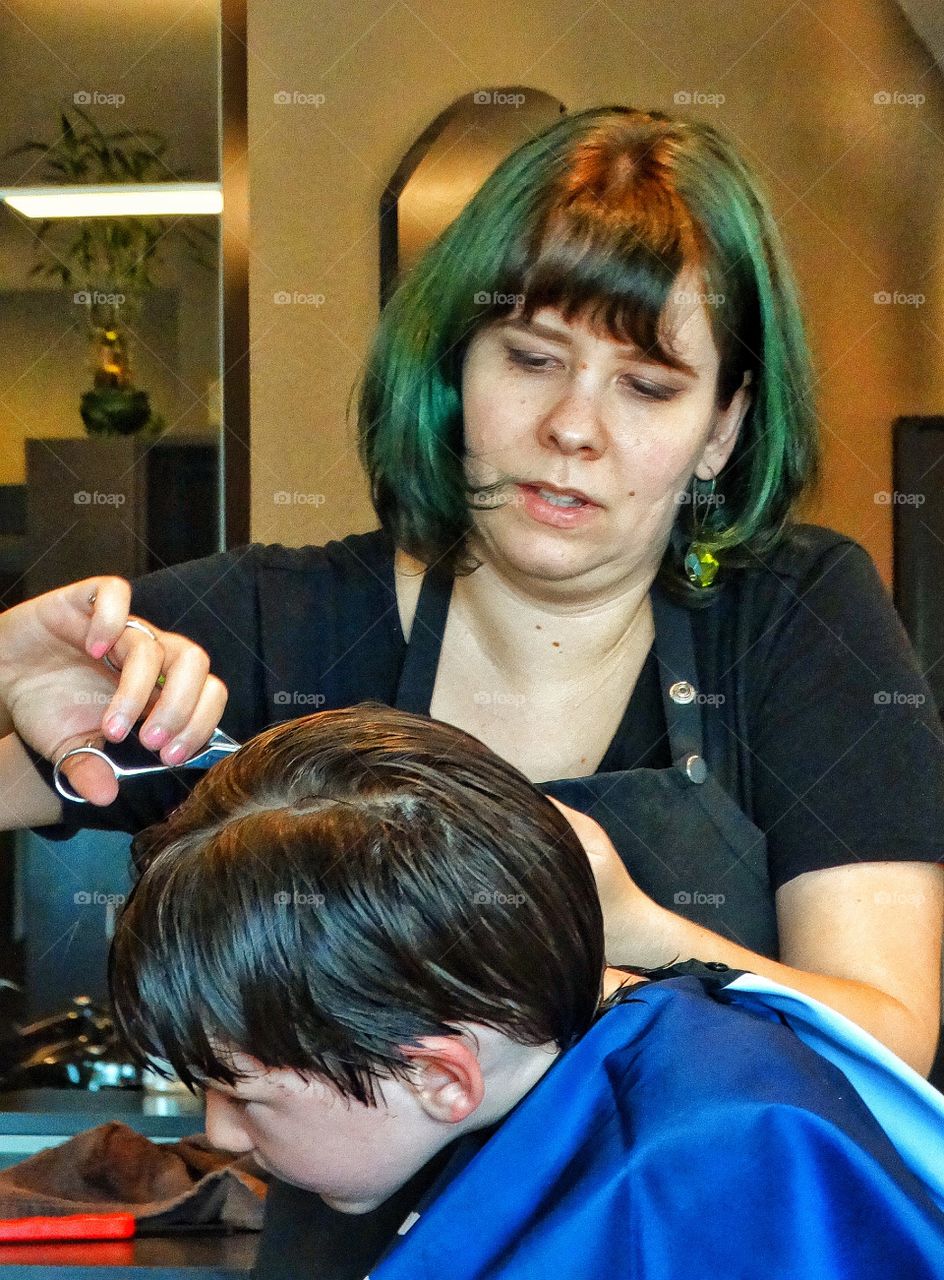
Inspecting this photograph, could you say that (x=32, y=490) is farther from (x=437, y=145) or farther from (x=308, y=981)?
(x=308, y=981)

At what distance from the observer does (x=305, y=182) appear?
3.21 metres

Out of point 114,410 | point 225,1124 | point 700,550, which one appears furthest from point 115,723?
point 114,410

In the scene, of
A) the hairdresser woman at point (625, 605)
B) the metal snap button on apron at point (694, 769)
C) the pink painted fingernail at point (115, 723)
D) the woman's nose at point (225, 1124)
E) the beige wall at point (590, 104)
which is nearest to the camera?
the woman's nose at point (225, 1124)

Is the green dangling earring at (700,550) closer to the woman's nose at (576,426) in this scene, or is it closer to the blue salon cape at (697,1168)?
the woman's nose at (576,426)

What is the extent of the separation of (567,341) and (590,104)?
228cm

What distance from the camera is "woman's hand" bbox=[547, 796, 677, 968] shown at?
3.86ft

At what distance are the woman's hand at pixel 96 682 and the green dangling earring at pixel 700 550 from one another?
1.81ft

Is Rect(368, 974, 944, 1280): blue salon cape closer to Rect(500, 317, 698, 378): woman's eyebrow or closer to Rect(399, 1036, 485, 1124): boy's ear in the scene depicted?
Rect(399, 1036, 485, 1124): boy's ear

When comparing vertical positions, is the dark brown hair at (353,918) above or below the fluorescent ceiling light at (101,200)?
below

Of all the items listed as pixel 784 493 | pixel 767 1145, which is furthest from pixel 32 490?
pixel 767 1145

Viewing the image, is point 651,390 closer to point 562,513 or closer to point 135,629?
point 562,513

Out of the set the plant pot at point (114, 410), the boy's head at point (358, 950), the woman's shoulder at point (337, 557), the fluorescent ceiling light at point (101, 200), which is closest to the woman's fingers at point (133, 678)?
the boy's head at point (358, 950)

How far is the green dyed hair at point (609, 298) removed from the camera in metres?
1.33

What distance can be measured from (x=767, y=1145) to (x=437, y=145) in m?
2.74
